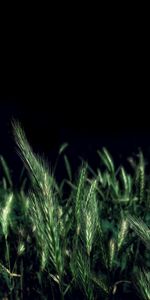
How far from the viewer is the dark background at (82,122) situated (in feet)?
8.29

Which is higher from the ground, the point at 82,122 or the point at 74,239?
the point at 74,239

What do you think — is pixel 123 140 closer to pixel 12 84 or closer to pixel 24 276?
pixel 12 84

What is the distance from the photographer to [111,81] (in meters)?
2.57

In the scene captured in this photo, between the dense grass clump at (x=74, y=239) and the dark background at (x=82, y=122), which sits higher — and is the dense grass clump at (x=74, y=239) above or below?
above

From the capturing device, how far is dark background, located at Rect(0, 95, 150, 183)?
8.29 ft

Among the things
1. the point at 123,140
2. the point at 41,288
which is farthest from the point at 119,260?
the point at 123,140

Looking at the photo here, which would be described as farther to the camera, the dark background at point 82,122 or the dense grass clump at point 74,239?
the dark background at point 82,122

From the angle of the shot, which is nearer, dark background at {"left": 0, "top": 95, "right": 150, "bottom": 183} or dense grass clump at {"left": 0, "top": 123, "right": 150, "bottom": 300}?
dense grass clump at {"left": 0, "top": 123, "right": 150, "bottom": 300}

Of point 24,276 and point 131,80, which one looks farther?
point 131,80

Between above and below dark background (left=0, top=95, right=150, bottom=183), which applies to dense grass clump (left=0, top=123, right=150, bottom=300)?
above

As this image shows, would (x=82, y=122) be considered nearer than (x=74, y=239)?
No

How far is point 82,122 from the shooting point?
8.41 feet

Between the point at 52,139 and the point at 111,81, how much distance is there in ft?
1.05

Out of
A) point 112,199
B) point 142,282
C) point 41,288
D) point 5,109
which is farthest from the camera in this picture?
point 5,109
